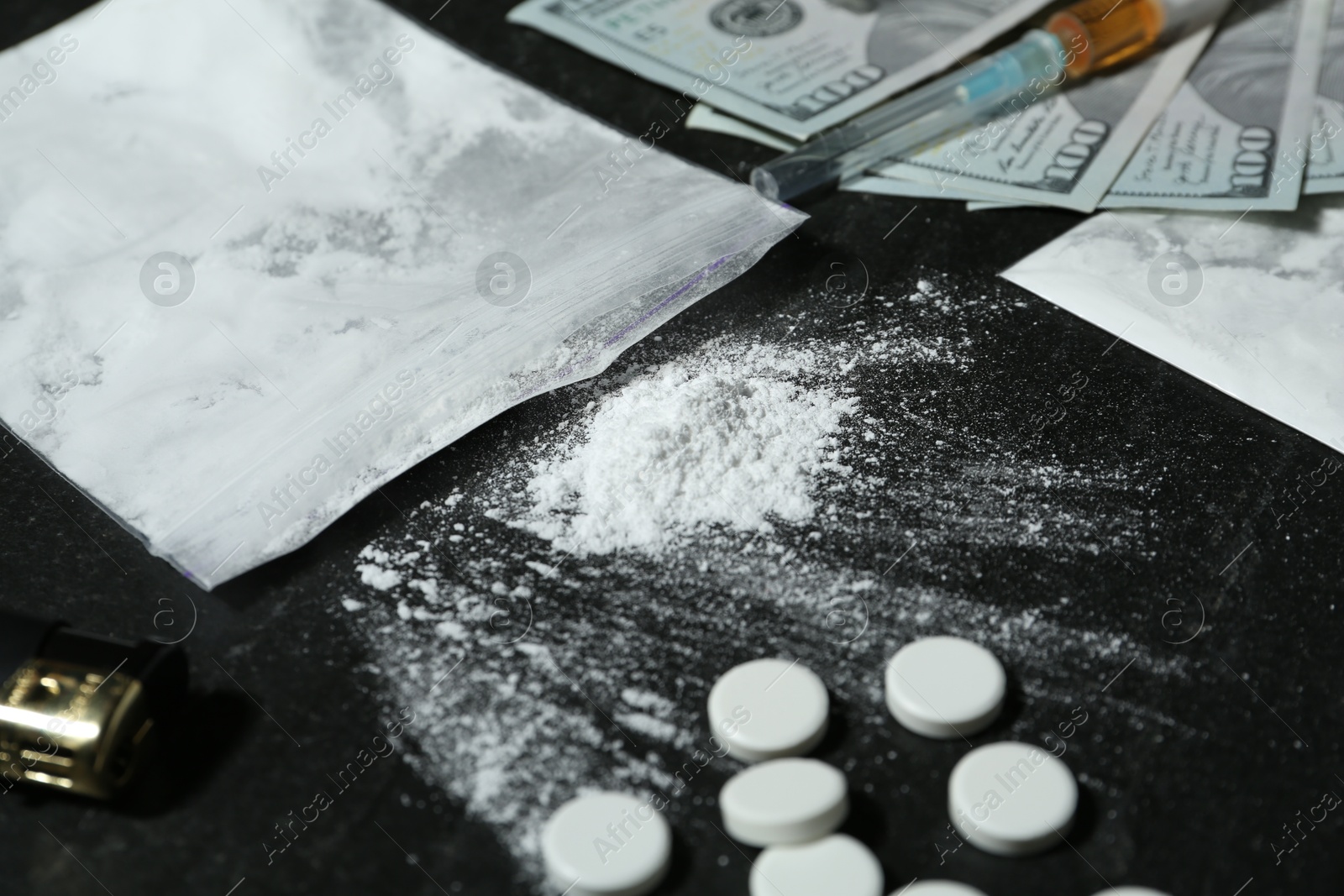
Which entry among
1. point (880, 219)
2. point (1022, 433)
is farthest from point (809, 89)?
point (1022, 433)

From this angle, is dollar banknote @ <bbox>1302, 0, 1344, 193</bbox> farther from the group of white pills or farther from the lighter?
the lighter

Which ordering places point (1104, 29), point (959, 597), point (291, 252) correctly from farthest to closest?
point (1104, 29) → point (291, 252) → point (959, 597)

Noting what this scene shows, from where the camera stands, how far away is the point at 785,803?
1.47 ft

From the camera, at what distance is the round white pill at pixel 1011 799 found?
1.46 feet

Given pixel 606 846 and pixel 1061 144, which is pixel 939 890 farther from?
pixel 1061 144

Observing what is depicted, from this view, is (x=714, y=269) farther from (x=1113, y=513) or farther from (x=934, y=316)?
(x=1113, y=513)

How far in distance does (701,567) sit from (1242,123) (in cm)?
58

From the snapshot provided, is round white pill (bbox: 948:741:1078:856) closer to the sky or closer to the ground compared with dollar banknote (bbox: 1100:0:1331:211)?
closer to the ground

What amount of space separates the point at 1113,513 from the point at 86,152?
30.7 inches

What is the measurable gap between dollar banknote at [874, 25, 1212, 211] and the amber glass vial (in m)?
0.01

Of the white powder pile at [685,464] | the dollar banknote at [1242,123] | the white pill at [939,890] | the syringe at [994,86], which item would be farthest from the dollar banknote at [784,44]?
the white pill at [939,890]

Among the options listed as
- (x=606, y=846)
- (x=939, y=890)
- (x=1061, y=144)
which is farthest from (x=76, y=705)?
(x=1061, y=144)

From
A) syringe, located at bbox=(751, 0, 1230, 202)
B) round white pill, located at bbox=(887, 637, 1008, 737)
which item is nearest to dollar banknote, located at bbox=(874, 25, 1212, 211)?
syringe, located at bbox=(751, 0, 1230, 202)

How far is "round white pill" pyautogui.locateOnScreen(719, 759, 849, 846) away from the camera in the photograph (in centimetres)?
44
